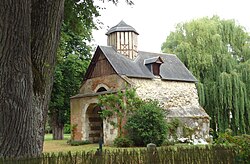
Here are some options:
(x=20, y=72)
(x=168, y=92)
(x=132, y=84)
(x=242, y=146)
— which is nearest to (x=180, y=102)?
(x=168, y=92)

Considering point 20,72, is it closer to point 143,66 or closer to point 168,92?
point 143,66

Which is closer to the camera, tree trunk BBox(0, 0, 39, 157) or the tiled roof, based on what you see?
tree trunk BBox(0, 0, 39, 157)

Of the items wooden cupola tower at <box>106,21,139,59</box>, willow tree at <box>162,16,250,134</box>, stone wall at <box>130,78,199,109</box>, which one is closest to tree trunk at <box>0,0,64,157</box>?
stone wall at <box>130,78,199,109</box>

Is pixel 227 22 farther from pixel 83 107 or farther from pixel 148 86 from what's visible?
pixel 83 107

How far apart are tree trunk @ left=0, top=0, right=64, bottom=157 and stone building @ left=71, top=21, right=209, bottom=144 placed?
13417 mm

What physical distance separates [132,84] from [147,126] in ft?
9.95

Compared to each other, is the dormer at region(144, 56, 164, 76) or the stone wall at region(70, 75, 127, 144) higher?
the dormer at region(144, 56, 164, 76)

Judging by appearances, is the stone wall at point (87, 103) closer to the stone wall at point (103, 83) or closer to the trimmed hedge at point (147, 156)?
the stone wall at point (103, 83)

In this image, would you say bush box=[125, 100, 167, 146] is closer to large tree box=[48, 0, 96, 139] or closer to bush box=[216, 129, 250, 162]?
large tree box=[48, 0, 96, 139]

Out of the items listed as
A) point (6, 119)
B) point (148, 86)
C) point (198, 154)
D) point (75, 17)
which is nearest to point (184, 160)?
point (198, 154)

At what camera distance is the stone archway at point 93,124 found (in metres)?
21.9

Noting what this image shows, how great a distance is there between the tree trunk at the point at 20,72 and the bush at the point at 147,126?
12.1m

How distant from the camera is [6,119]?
16.1 feet

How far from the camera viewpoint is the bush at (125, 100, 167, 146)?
1706 cm
